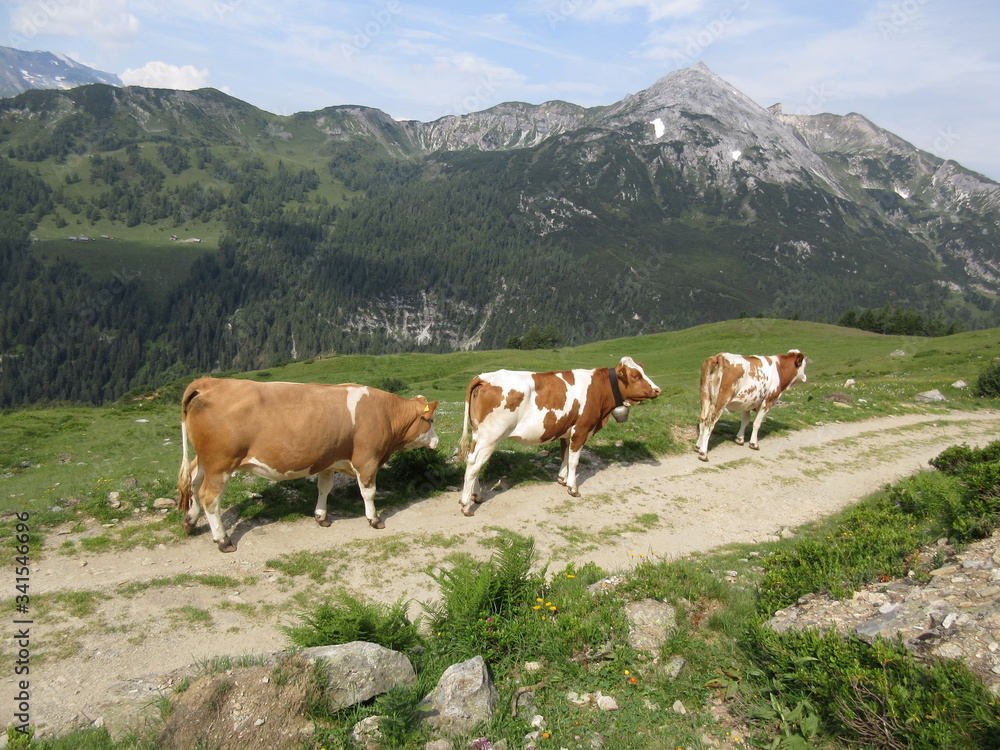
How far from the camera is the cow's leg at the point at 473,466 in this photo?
12.6 meters

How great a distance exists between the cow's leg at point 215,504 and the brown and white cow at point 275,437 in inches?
0.6

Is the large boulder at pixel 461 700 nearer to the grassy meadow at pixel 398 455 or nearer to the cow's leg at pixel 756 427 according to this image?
the grassy meadow at pixel 398 455

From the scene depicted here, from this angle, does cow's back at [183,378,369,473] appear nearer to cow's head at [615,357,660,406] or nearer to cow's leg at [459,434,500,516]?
cow's leg at [459,434,500,516]

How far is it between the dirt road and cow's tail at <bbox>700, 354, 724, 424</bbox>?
161 centimetres

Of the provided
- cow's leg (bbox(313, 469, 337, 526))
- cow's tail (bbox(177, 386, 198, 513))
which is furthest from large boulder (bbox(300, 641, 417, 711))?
cow's tail (bbox(177, 386, 198, 513))

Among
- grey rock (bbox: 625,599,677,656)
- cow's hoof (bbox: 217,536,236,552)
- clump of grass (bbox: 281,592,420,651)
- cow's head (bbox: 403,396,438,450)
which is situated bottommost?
cow's hoof (bbox: 217,536,236,552)

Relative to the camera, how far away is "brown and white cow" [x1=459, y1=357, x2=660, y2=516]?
42.2 ft

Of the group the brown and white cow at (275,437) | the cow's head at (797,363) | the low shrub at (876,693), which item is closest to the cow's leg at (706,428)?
the cow's head at (797,363)

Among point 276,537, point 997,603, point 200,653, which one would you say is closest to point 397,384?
point 276,537

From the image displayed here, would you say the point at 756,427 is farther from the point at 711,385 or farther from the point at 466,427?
the point at 466,427

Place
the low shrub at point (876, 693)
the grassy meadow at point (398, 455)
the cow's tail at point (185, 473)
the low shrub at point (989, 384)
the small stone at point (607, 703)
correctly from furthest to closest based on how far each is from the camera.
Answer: the low shrub at point (989, 384), the grassy meadow at point (398, 455), the cow's tail at point (185, 473), the small stone at point (607, 703), the low shrub at point (876, 693)

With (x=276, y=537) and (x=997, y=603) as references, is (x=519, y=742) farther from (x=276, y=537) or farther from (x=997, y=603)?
(x=276, y=537)

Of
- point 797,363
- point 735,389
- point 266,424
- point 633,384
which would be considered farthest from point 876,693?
point 797,363

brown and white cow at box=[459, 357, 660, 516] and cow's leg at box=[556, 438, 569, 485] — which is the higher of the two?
brown and white cow at box=[459, 357, 660, 516]
